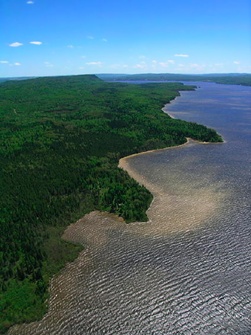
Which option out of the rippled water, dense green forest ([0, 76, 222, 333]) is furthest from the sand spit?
dense green forest ([0, 76, 222, 333])

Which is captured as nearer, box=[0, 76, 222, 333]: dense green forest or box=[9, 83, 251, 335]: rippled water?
box=[9, 83, 251, 335]: rippled water

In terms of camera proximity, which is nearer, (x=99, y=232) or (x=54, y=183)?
(x=99, y=232)

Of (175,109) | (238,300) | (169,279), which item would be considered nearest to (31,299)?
→ (169,279)

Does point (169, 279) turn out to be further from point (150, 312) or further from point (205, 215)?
point (205, 215)

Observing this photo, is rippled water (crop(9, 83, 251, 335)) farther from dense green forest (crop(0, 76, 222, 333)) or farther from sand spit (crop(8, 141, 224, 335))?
dense green forest (crop(0, 76, 222, 333))

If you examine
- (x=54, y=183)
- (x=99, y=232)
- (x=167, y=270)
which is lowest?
(x=167, y=270)

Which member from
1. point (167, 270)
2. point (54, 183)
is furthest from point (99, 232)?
point (54, 183)

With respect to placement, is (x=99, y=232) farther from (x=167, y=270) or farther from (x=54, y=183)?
(x=54, y=183)
